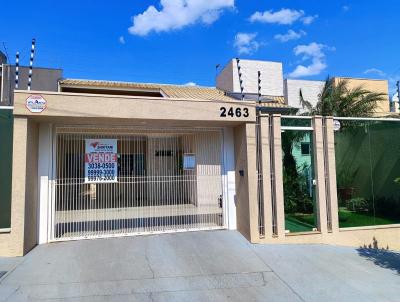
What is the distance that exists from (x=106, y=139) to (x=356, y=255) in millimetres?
6629

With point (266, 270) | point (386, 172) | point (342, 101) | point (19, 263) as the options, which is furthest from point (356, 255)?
point (342, 101)

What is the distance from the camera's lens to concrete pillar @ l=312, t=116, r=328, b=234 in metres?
7.95

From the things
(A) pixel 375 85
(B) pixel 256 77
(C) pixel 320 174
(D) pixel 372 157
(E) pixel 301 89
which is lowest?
(C) pixel 320 174

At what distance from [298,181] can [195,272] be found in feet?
14.0

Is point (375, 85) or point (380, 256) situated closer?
point (380, 256)

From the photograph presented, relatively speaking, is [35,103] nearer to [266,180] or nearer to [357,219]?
[266,180]

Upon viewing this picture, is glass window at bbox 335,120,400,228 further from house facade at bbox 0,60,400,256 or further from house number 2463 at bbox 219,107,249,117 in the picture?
house number 2463 at bbox 219,107,249,117

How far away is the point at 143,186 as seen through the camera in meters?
7.87

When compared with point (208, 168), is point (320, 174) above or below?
below

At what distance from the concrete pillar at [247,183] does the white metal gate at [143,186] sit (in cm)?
62

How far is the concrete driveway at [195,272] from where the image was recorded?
4996mm

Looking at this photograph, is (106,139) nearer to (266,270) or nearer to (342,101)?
(266,270)

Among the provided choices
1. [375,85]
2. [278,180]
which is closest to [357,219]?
[278,180]

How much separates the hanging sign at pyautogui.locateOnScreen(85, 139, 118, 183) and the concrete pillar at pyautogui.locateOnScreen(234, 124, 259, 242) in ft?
10.3
